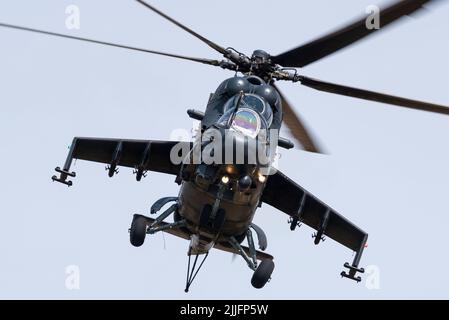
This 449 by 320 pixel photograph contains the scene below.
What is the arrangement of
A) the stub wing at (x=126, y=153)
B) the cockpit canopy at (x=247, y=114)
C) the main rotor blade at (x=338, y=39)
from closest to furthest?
the main rotor blade at (x=338, y=39) → the cockpit canopy at (x=247, y=114) → the stub wing at (x=126, y=153)

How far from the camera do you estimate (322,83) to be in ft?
66.8

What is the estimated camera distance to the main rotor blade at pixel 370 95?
17.6 meters

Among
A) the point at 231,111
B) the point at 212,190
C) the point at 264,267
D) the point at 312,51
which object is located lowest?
the point at 264,267

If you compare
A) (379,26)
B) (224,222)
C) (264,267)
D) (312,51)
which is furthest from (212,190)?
(379,26)

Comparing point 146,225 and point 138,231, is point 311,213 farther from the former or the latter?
point 138,231

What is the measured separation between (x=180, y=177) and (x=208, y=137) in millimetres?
2296

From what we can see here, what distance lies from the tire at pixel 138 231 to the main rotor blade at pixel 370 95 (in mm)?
5603

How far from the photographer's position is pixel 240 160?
18547 millimetres

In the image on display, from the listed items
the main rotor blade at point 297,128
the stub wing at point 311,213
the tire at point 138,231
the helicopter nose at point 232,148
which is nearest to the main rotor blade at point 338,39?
the main rotor blade at point 297,128

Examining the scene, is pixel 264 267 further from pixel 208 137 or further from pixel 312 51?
pixel 312 51

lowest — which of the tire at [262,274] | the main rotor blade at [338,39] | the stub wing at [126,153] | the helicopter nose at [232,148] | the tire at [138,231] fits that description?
the tire at [262,274]

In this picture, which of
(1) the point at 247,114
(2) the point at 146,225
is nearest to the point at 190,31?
(1) the point at 247,114

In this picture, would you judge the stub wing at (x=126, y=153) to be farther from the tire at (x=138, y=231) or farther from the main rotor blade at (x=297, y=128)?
the main rotor blade at (x=297, y=128)

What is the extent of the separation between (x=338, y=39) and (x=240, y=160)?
351 cm
